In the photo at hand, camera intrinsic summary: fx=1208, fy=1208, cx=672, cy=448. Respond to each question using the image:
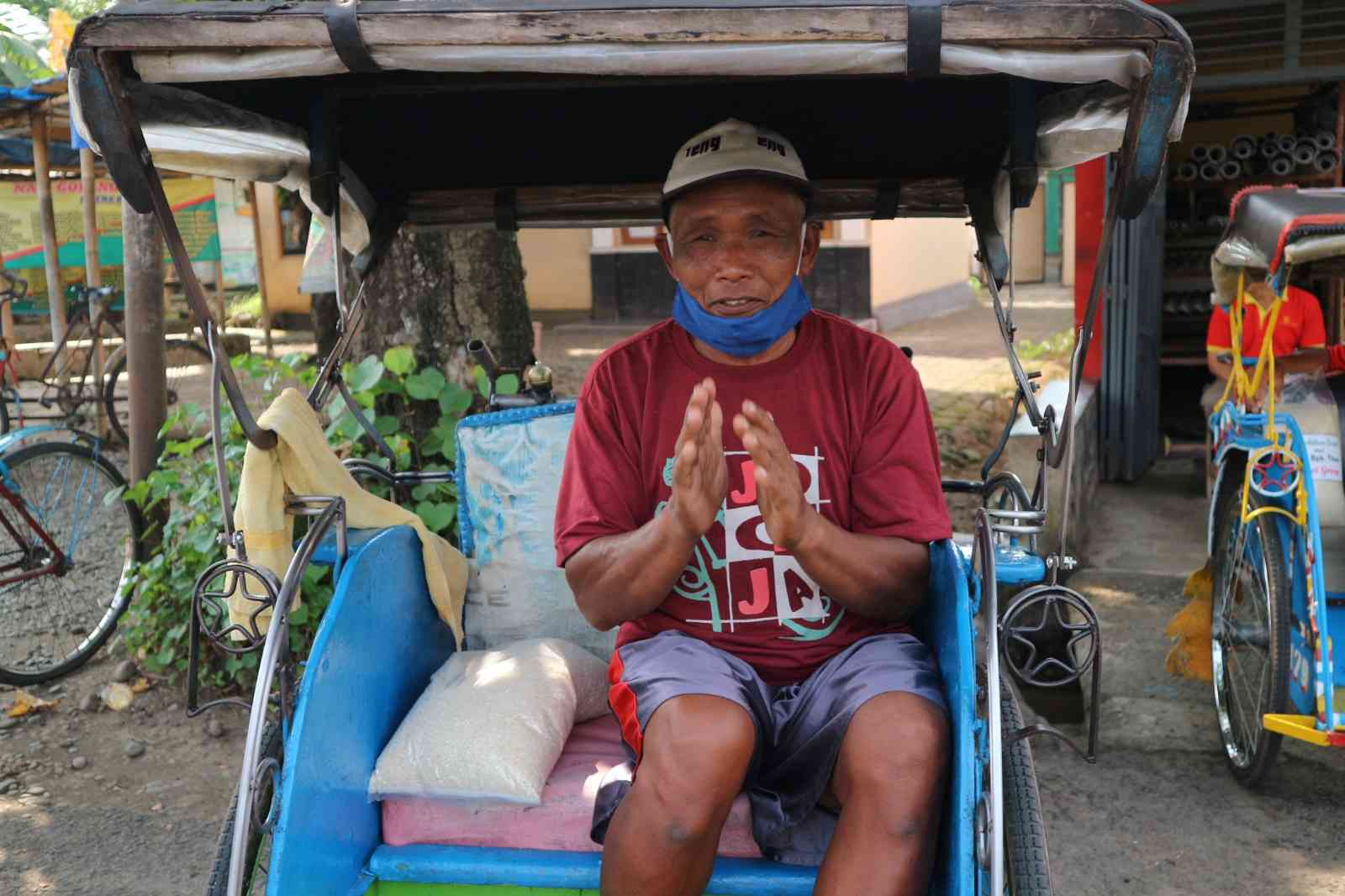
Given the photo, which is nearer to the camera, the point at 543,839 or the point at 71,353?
the point at 543,839

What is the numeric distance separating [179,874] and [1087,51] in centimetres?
302

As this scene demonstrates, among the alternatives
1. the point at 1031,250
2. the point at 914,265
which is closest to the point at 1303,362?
the point at 914,265

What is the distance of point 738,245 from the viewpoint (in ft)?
7.46

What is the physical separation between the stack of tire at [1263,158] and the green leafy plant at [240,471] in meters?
4.40

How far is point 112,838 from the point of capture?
3.46 meters

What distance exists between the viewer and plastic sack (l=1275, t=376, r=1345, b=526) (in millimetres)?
3418

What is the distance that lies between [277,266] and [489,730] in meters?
13.8

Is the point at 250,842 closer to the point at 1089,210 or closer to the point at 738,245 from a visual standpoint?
the point at 738,245

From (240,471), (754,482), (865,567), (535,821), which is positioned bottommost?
(535,821)

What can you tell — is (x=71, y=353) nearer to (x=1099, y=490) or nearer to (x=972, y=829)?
(x=1099, y=490)

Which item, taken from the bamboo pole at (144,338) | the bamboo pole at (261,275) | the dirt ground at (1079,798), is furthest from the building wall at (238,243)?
the dirt ground at (1079,798)

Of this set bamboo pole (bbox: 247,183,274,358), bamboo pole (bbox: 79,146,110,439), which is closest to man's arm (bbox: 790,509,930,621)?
bamboo pole (bbox: 79,146,110,439)

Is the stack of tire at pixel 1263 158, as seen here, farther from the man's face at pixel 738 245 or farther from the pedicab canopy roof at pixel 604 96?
the man's face at pixel 738 245

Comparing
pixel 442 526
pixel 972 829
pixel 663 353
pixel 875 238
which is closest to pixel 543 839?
pixel 972 829
